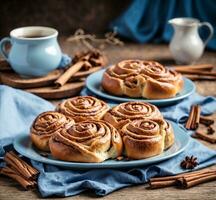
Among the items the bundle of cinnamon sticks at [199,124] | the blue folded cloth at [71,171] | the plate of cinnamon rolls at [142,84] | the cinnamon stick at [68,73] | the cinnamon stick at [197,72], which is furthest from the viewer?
the cinnamon stick at [197,72]

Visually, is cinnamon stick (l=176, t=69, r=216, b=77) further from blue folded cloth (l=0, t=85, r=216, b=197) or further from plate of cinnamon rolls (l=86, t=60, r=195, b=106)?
blue folded cloth (l=0, t=85, r=216, b=197)

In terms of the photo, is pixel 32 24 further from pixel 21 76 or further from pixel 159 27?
pixel 21 76

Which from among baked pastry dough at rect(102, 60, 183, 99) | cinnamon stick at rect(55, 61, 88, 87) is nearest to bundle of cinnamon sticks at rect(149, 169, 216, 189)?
baked pastry dough at rect(102, 60, 183, 99)

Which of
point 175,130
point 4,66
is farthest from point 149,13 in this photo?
point 175,130

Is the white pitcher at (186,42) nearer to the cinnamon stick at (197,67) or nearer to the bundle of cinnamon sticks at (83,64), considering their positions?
the cinnamon stick at (197,67)

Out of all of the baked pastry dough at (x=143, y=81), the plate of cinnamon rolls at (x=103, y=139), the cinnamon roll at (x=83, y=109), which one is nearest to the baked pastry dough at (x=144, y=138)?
the plate of cinnamon rolls at (x=103, y=139)
